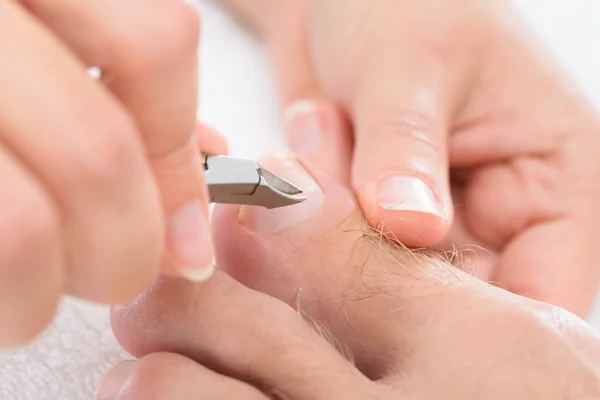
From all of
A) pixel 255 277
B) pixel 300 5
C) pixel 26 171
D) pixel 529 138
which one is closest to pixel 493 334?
pixel 255 277

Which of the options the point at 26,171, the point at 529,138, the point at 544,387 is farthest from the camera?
the point at 529,138

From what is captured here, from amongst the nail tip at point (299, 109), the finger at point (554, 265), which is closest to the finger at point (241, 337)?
the finger at point (554, 265)

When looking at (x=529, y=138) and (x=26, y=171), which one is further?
(x=529, y=138)

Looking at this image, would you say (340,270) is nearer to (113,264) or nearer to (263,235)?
(263,235)

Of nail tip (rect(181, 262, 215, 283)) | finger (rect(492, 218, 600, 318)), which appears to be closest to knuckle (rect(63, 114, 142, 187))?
nail tip (rect(181, 262, 215, 283))

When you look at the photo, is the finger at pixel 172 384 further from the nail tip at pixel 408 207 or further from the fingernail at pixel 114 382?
the nail tip at pixel 408 207

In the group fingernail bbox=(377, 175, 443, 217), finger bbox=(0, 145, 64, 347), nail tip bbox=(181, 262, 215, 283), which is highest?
finger bbox=(0, 145, 64, 347)

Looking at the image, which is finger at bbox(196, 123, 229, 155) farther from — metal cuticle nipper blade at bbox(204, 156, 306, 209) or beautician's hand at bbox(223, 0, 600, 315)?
beautician's hand at bbox(223, 0, 600, 315)


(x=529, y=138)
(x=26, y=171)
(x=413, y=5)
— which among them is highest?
(x=26, y=171)
